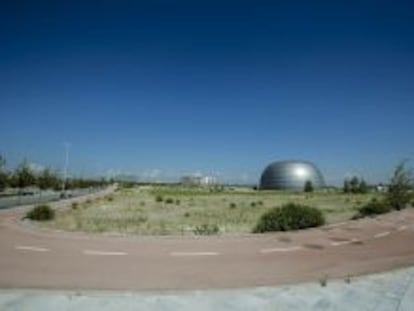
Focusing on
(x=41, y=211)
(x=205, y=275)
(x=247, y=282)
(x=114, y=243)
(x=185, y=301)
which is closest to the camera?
(x=185, y=301)

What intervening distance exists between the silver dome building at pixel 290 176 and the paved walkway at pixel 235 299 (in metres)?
149

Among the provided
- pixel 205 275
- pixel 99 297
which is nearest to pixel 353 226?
pixel 205 275

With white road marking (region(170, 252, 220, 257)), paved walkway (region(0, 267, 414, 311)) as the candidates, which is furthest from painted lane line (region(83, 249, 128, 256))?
paved walkway (region(0, 267, 414, 311))

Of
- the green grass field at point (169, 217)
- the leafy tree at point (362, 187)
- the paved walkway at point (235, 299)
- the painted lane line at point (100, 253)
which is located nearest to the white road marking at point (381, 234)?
the green grass field at point (169, 217)

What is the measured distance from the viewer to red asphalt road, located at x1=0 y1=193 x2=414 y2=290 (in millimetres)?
9094

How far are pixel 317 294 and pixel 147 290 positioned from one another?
117 inches

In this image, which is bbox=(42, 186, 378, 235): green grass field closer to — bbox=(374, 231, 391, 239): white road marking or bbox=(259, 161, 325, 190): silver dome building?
bbox=(374, 231, 391, 239): white road marking

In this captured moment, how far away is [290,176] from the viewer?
15962cm

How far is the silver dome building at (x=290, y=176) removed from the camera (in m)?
158

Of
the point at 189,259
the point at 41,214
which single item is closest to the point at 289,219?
the point at 189,259

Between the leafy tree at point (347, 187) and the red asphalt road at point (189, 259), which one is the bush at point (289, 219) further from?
the leafy tree at point (347, 187)

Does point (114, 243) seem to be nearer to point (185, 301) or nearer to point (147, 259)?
point (147, 259)

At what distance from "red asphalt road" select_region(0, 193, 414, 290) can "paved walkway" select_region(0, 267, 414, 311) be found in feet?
2.84

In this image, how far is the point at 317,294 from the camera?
7758mm
